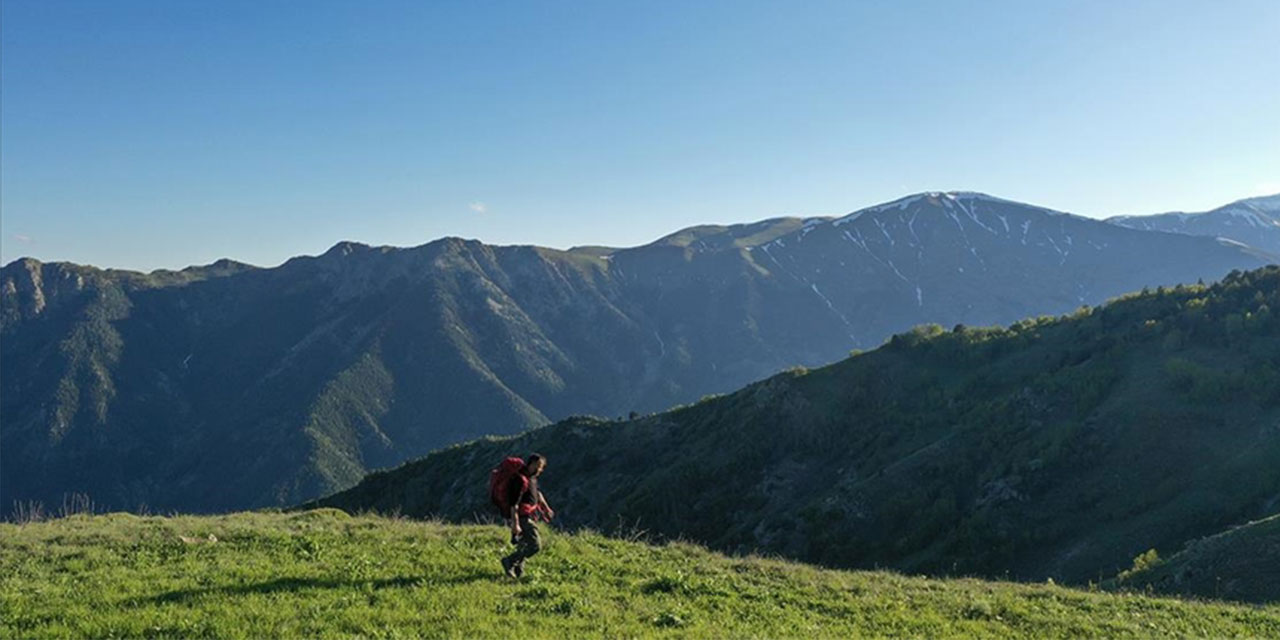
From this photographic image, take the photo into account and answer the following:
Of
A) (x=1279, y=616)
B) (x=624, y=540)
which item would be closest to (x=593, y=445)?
(x=624, y=540)

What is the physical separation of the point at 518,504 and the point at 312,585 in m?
3.89

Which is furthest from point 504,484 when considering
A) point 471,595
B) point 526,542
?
point 471,595

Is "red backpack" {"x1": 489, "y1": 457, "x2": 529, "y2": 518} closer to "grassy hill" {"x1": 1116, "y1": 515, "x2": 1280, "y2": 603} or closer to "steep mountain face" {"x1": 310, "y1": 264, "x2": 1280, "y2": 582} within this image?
"grassy hill" {"x1": 1116, "y1": 515, "x2": 1280, "y2": 603}

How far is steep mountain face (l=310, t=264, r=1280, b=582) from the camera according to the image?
41.2m

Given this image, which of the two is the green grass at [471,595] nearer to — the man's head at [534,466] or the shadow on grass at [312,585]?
the shadow on grass at [312,585]

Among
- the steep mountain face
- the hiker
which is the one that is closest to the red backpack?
the hiker

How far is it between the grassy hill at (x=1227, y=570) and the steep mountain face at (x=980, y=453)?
0.49 m

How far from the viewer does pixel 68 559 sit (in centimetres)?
1517

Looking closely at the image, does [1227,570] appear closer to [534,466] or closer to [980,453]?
[534,466]

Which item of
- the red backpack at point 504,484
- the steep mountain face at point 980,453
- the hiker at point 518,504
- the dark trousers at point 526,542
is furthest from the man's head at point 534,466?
the steep mountain face at point 980,453

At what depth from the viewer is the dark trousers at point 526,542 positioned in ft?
47.1

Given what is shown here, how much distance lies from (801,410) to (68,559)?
211ft

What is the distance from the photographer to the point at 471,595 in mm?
12625

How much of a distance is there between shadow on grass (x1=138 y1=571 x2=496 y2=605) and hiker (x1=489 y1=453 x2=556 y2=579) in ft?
1.55
